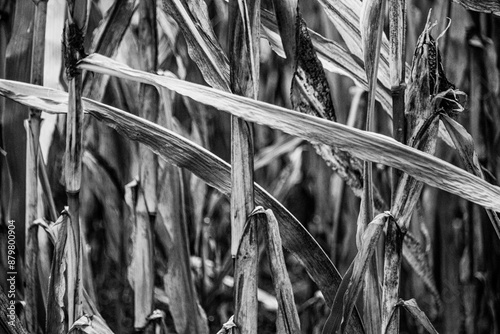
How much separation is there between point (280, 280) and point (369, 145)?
12 cm

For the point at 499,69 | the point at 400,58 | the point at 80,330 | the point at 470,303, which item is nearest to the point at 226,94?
the point at 400,58

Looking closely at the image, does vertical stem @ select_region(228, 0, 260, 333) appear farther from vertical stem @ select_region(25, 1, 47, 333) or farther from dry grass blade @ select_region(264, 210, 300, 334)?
vertical stem @ select_region(25, 1, 47, 333)

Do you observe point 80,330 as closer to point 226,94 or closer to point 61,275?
point 61,275

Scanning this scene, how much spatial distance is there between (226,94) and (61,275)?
0.21m

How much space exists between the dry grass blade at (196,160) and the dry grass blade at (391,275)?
5cm

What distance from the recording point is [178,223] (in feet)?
1.90

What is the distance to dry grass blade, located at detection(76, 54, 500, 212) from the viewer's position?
39 cm

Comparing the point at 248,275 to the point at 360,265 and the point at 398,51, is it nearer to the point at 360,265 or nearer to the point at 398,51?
the point at 360,265

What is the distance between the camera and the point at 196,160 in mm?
452

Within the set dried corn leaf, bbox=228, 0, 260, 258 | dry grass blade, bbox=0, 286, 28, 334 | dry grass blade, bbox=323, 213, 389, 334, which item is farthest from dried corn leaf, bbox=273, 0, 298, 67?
dry grass blade, bbox=0, 286, 28, 334

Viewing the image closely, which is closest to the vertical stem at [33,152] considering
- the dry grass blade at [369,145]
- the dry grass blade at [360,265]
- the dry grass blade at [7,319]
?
the dry grass blade at [7,319]

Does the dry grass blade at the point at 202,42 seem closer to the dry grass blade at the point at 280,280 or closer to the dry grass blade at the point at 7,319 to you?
the dry grass blade at the point at 280,280

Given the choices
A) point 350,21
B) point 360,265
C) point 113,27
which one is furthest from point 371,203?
point 113,27

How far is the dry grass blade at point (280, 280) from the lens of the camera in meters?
0.42
